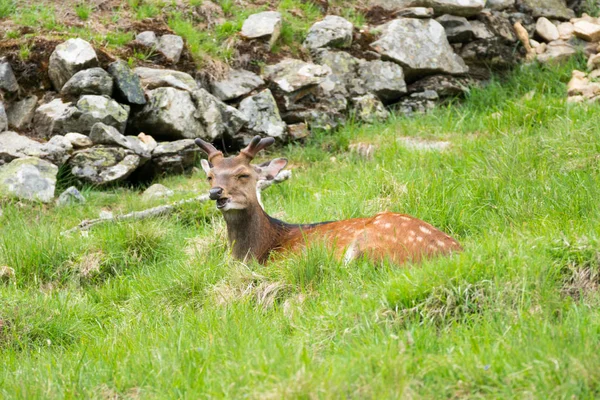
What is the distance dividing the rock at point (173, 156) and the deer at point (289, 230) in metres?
2.39

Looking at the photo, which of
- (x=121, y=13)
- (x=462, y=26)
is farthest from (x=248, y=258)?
(x=462, y=26)

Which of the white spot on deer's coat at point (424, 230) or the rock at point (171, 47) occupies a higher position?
the white spot on deer's coat at point (424, 230)

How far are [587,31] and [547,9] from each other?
1187 mm

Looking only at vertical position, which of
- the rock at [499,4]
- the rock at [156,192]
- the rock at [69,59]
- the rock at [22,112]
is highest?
the rock at [69,59]

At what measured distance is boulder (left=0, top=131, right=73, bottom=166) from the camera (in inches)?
383

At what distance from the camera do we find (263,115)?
11.3 m

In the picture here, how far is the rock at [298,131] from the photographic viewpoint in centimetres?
1146

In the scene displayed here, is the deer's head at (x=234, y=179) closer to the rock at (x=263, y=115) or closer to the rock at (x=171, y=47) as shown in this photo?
the rock at (x=263, y=115)

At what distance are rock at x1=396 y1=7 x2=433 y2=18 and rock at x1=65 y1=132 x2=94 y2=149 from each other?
218 inches

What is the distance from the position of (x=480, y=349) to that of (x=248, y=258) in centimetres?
345

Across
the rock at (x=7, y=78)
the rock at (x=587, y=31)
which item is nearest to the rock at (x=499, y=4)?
the rock at (x=587, y=31)

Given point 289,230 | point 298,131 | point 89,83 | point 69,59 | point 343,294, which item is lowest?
point 298,131

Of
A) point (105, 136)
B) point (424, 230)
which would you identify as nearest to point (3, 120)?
point (105, 136)

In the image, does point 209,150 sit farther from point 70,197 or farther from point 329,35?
point 329,35
